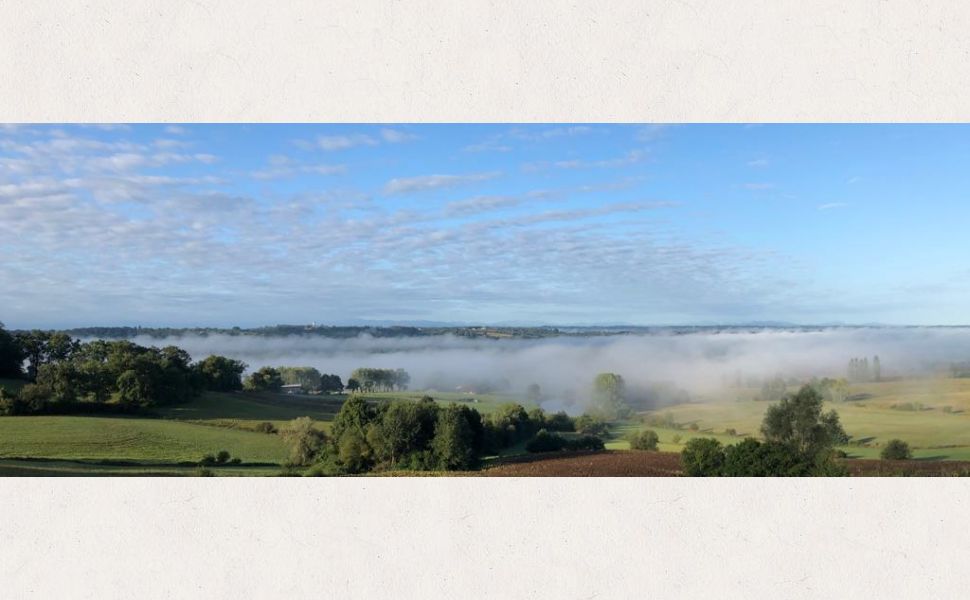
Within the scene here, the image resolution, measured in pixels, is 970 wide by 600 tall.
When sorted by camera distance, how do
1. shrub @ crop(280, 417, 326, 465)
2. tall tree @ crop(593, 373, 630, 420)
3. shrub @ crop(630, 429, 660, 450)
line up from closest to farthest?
shrub @ crop(280, 417, 326, 465) → tall tree @ crop(593, 373, 630, 420) → shrub @ crop(630, 429, 660, 450)

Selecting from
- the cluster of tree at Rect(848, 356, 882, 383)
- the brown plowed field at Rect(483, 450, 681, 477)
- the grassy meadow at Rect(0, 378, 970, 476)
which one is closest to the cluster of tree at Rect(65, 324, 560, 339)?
the grassy meadow at Rect(0, 378, 970, 476)

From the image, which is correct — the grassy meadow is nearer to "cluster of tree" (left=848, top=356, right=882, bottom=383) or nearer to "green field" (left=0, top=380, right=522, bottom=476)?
"green field" (left=0, top=380, right=522, bottom=476)

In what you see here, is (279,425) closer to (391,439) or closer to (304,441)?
(304,441)
